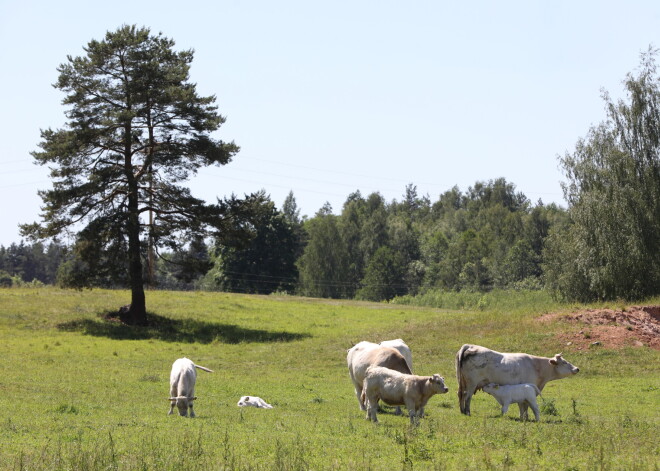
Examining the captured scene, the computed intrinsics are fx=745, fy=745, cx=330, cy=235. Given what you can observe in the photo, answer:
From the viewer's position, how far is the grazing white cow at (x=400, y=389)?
15.7 meters

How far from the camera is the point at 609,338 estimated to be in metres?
33.4

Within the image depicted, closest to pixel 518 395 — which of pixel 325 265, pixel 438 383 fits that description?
pixel 438 383

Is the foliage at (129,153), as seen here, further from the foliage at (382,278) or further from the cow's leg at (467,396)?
the foliage at (382,278)

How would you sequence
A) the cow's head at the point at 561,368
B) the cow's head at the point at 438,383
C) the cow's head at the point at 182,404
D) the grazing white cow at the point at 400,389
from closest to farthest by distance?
the cow's head at the point at 438,383, the grazing white cow at the point at 400,389, the cow's head at the point at 182,404, the cow's head at the point at 561,368

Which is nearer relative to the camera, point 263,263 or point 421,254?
point 263,263

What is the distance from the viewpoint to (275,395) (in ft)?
75.7

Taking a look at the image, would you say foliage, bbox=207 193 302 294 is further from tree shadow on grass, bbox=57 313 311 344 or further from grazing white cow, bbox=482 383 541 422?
grazing white cow, bbox=482 383 541 422

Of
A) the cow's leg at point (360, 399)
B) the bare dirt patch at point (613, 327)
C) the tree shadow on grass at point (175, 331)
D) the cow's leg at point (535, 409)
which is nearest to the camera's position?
the cow's leg at point (535, 409)

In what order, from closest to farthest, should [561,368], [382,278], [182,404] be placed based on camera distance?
1. [182,404]
2. [561,368]
3. [382,278]

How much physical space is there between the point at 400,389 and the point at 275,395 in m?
8.10

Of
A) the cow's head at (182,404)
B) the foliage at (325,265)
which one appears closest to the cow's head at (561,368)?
the cow's head at (182,404)

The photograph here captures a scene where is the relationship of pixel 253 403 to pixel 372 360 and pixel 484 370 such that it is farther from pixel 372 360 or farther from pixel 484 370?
pixel 484 370

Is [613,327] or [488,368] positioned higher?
[613,327]

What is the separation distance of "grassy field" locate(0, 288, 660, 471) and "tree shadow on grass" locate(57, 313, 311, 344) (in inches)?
5.2
